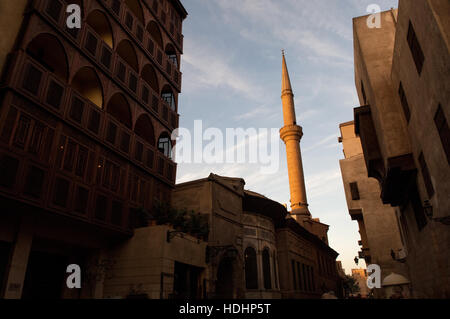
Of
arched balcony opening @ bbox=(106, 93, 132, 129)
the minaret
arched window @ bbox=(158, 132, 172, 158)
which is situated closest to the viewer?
arched balcony opening @ bbox=(106, 93, 132, 129)

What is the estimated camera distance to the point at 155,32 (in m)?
21.1

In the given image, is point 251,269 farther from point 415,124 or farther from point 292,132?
point 292,132

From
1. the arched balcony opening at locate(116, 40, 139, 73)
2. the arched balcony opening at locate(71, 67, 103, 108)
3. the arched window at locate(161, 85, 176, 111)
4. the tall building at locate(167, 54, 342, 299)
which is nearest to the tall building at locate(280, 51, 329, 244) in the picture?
the tall building at locate(167, 54, 342, 299)

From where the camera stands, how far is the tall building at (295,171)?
44.1 m

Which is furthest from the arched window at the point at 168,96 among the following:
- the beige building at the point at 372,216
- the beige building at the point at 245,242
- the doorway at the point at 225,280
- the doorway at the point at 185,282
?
the beige building at the point at 372,216

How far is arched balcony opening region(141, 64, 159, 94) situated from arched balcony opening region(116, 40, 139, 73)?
3.24 feet

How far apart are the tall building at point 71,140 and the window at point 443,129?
40.3 feet

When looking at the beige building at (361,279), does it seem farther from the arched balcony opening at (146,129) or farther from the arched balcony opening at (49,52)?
the arched balcony opening at (49,52)

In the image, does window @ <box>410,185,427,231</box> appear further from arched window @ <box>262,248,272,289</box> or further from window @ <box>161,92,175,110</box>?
window @ <box>161,92,175,110</box>

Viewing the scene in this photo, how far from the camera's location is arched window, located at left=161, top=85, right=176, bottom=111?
21.0m

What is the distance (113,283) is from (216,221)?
678 cm

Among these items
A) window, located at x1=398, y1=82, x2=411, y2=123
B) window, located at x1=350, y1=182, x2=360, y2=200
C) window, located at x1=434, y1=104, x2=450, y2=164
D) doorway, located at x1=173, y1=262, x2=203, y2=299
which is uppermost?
window, located at x1=350, y1=182, x2=360, y2=200
